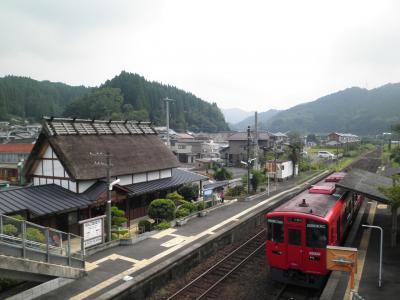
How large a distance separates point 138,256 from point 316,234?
7846 mm

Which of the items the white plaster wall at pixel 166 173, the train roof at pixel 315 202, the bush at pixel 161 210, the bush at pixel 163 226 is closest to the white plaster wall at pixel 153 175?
the white plaster wall at pixel 166 173

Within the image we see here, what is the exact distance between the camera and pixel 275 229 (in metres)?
12.4

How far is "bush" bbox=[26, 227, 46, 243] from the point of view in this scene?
417 inches

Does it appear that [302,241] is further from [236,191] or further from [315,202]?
[236,191]

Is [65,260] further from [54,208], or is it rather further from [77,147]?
[77,147]

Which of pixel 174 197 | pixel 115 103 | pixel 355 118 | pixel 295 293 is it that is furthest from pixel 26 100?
pixel 355 118

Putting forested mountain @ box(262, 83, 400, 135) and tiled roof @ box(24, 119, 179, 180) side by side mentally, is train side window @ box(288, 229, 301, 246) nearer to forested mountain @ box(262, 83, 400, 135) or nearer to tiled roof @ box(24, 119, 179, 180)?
tiled roof @ box(24, 119, 179, 180)

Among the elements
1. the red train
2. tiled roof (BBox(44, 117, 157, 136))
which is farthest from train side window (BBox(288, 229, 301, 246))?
tiled roof (BBox(44, 117, 157, 136))

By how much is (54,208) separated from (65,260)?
5.94 metres

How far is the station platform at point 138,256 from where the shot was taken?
11.8 metres

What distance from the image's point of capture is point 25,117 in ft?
360

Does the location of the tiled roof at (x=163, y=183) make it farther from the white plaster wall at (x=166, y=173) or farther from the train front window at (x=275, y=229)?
the train front window at (x=275, y=229)

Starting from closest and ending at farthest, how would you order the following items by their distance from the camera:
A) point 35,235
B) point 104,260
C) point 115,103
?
1. point 35,235
2. point 104,260
3. point 115,103

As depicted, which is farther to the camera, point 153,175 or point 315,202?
point 153,175
